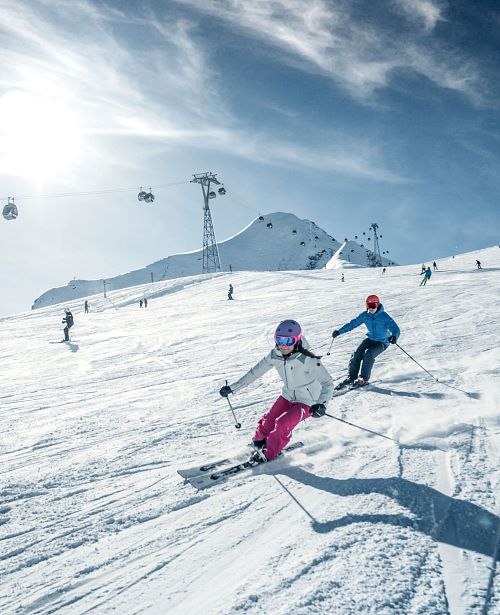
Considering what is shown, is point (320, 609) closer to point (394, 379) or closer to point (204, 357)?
point (394, 379)

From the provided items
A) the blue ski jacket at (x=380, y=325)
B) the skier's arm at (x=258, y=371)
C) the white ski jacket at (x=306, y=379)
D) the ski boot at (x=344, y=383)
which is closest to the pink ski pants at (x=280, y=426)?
the white ski jacket at (x=306, y=379)

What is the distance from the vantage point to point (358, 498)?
3.51 m

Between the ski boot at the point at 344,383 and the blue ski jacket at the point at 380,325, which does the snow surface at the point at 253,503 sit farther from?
the blue ski jacket at the point at 380,325

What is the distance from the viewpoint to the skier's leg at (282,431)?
14.5 feet

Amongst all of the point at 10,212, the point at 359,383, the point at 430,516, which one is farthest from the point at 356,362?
the point at 10,212

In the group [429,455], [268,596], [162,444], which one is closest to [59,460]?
[162,444]

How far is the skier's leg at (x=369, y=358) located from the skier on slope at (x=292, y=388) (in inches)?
117

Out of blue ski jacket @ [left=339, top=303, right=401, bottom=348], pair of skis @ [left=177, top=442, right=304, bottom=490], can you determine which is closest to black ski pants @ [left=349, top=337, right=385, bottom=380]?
blue ski jacket @ [left=339, top=303, right=401, bottom=348]

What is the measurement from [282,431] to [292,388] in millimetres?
542

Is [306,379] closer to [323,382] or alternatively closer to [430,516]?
[323,382]

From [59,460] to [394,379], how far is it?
18.6 ft

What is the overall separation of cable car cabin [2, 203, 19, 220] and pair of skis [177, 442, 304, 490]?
29.4m

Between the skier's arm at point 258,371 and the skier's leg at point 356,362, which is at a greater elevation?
the skier's arm at point 258,371

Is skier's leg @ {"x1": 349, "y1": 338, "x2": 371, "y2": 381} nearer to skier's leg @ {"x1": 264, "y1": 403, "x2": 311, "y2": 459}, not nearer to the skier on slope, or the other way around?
the skier on slope
